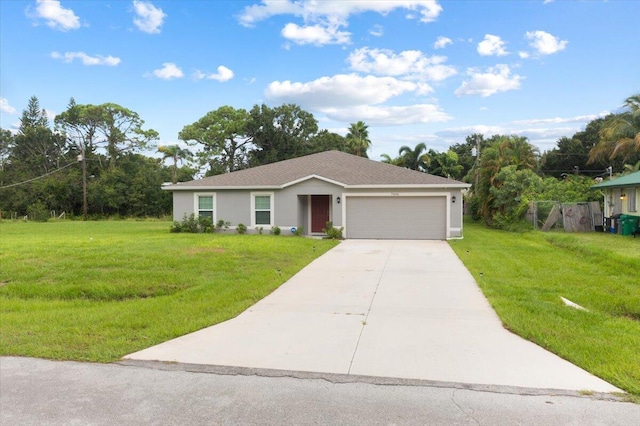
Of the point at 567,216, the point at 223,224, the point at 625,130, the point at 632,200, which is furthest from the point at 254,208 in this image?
the point at 625,130

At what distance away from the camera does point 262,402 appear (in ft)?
11.3

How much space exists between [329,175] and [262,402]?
53.2ft

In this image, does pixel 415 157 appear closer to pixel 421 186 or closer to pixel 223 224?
pixel 421 186

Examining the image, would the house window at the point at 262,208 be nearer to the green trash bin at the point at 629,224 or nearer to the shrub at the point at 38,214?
the green trash bin at the point at 629,224

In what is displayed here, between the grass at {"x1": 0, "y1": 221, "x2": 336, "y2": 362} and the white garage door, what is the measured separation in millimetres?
5005

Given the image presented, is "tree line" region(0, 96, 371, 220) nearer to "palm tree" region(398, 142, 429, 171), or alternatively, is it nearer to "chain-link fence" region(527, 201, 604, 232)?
"palm tree" region(398, 142, 429, 171)

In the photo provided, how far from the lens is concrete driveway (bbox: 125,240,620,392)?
4.07 metres

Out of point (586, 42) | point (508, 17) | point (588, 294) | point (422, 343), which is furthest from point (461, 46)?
point (422, 343)

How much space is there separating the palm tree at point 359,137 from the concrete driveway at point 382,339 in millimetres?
33917

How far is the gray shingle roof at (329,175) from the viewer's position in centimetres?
1792

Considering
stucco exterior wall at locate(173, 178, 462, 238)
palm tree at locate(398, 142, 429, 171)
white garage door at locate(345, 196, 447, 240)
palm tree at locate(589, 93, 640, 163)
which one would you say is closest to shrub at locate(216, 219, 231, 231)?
stucco exterior wall at locate(173, 178, 462, 238)

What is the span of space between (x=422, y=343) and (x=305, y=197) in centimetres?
1483

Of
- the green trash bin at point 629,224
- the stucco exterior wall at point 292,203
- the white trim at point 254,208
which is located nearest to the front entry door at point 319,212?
the stucco exterior wall at point 292,203

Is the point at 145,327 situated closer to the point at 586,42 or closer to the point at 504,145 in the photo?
the point at 586,42
